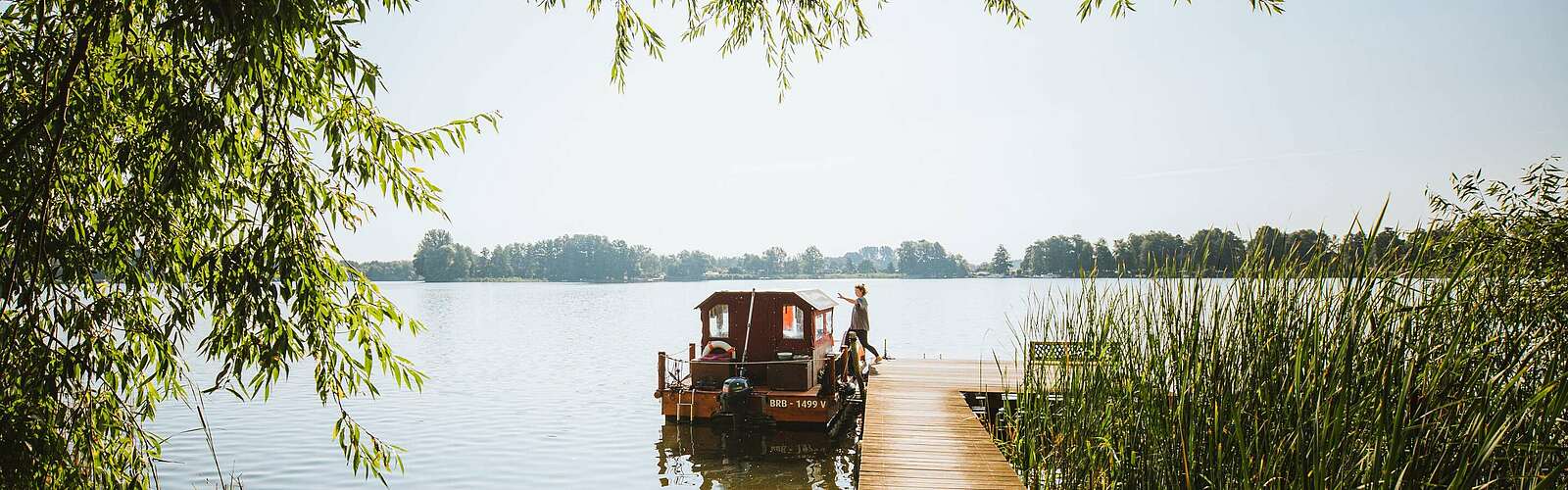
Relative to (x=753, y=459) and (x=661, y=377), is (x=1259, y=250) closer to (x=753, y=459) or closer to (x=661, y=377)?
(x=753, y=459)

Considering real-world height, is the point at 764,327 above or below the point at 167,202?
below

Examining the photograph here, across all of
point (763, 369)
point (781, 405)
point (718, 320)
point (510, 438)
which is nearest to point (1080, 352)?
point (781, 405)

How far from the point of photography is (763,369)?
1377 centimetres

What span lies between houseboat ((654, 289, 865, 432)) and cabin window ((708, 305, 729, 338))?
0.05ft

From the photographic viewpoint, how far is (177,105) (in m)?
3.04

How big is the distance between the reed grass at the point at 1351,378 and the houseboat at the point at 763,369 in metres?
7.64

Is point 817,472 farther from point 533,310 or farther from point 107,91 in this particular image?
point 533,310

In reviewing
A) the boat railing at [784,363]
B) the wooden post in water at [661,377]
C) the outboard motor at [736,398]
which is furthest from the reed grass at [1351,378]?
the wooden post in water at [661,377]

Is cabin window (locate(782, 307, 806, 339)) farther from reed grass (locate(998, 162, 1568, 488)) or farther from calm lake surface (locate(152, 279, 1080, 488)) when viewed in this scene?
reed grass (locate(998, 162, 1568, 488))

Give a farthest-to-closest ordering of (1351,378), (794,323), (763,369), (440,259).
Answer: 1. (440,259)
2. (794,323)
3. (763,369)
4. (1351,378)

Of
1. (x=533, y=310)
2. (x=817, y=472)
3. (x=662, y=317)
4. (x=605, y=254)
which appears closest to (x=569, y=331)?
(x=662, y=317)

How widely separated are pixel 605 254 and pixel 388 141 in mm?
97404

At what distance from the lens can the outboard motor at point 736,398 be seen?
41.9 ft

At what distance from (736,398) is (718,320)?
184cm
